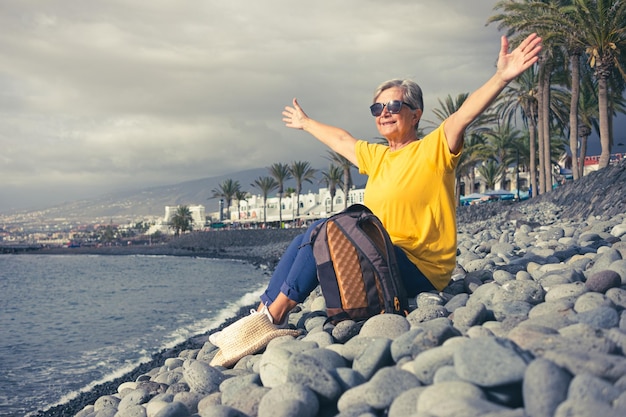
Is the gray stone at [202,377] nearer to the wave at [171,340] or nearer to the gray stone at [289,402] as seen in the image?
the gray stone at [289,402]

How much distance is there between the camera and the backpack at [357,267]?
3.28 meters

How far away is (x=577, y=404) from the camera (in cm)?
176

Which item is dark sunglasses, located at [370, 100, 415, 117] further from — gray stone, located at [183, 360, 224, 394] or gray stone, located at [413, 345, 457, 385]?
gray stone, located at [183, 360, 224, 394]

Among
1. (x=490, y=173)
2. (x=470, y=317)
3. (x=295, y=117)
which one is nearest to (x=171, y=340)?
(x=295, y=117)

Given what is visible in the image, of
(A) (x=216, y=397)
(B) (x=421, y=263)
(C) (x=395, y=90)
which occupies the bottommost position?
(A) (x=216, y=397)

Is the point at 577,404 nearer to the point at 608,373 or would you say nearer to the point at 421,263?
the point at 608,373

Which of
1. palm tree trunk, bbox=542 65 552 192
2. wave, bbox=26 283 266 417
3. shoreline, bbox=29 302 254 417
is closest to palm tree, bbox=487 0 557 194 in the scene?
palm tree trunk, bbox=542 65 552 192

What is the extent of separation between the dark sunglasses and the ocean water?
17.8ft

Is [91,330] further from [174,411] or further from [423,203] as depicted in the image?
[423,203]

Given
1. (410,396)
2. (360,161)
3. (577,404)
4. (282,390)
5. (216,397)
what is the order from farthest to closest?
(360,161) < (216,397) < (282,390) < (410,396) < (577,404)

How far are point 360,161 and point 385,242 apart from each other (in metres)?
0.92

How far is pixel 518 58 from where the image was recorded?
10.3 feet

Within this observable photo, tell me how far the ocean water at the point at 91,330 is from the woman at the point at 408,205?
4.55 meters

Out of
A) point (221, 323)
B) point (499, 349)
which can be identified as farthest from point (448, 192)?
point (221, 323)
